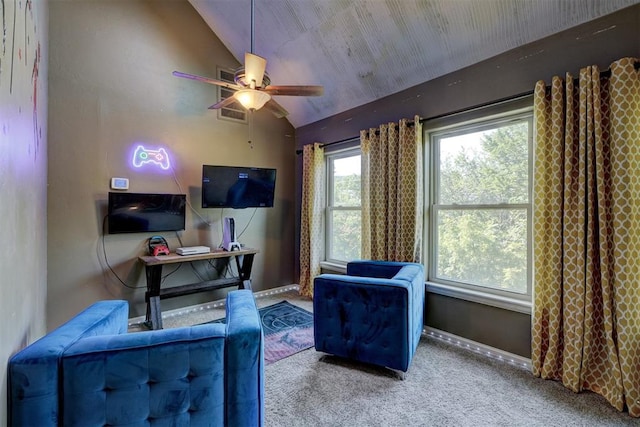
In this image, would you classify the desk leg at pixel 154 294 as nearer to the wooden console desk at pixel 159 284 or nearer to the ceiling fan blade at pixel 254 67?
the wooden console desk at pixel 159 284

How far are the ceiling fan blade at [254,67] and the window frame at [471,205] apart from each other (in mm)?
1760

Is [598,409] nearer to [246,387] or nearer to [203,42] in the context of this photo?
[246,387]

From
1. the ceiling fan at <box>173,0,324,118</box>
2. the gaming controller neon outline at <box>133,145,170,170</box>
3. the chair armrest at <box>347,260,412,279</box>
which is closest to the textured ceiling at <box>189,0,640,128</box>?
the ceiling fan at <box>173,0,324,118</box>

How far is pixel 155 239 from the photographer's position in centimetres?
339

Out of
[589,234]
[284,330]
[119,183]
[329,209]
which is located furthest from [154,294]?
[589,234]

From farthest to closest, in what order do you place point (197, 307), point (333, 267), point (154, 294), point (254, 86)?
point (333, 267) → point (197, 307) → point (154, 294) → point (254, 86)

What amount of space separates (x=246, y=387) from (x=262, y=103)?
2137 millimetres

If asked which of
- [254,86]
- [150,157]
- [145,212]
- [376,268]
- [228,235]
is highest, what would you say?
[254,86]

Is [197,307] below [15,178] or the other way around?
below

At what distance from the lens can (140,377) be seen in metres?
1.23

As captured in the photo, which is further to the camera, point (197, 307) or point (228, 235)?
point (197, 307)

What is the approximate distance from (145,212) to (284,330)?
2.05 m

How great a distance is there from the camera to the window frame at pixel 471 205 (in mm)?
2443

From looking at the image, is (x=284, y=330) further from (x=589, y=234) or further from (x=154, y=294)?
(x=589, y=234)
